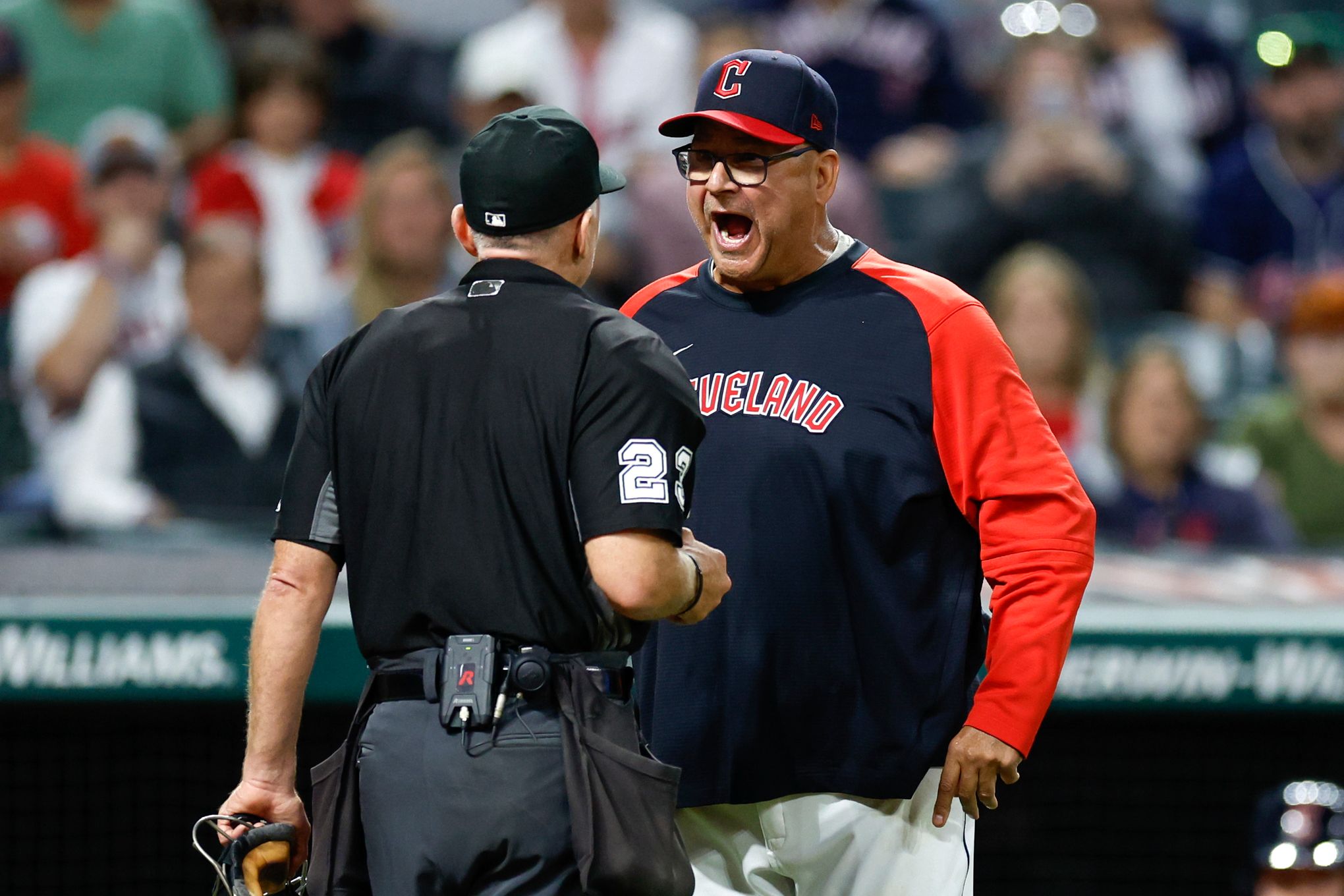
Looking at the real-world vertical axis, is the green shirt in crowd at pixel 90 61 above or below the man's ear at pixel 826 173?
above

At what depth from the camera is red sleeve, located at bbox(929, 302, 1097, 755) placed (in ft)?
8.78

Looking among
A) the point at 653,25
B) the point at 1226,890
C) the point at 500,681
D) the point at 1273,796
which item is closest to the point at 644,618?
the point at 500,681

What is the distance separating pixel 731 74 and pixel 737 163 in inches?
5.8

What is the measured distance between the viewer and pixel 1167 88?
23.9ft

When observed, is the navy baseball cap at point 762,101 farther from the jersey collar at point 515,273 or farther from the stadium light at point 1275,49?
the stadium light at point 1275,49

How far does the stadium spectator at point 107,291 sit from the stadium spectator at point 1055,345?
9.37ft

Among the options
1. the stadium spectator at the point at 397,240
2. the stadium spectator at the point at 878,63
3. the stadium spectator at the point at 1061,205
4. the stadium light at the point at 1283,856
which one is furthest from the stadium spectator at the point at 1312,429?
the stadium spectator at the point at 397,240

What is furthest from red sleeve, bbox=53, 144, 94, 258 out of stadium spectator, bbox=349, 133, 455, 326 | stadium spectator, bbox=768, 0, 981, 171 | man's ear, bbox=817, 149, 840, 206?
man's ear, bbox=817, 149, 840, 206

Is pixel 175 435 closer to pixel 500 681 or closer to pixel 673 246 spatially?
pixel 673 246

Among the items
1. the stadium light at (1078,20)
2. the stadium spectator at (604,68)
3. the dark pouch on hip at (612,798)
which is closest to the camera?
the dark pouch on hip at (612,798)

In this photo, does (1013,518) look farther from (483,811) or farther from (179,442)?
Answer: (179,442)

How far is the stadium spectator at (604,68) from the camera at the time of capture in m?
6.75

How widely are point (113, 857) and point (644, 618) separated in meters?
3.07

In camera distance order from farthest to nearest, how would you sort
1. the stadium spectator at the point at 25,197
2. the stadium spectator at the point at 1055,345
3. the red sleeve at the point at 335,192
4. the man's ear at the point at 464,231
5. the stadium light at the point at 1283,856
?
1. the red sleeve at the point at 335,192
2. the stadium spectator at the point at 25,197
3. the stadium spectator at the point at 1055,345
4. the stadium light at the point at 1283,856
5. the man's ear at the point at 464,231
